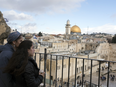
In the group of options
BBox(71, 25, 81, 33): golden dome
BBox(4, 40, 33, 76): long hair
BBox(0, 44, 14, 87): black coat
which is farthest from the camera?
BBox(71, 25, 81, 33): golden dome

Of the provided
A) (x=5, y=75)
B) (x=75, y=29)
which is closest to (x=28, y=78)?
(x=5, y=75)

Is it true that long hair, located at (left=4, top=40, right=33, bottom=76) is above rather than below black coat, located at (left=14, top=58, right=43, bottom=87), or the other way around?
above

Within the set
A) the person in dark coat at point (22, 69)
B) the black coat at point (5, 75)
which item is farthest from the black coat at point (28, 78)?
Result: the black coat at point (5, 75)

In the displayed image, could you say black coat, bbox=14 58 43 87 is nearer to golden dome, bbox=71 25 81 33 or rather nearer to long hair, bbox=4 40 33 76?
long hair, bbox=4 40 33 76

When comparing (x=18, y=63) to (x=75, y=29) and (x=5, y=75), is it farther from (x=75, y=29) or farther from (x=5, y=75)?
(x=75, y=29)

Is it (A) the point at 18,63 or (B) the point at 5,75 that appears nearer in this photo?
(A) the point at 18,63

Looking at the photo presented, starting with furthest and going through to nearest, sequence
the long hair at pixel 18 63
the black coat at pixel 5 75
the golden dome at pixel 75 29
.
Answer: the golden dome at pixel 75 29
the black coat at pixel 5 75
the long hair at pixel 18 63

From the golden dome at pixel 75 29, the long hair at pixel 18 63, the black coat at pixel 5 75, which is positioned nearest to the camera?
the long hair at pixel 18 63

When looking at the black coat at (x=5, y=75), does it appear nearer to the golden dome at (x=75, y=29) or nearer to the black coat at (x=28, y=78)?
the black coat at (x=28, y=78)

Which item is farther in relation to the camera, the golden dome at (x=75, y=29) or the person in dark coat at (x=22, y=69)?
the golden dome at (x=75, y=29)

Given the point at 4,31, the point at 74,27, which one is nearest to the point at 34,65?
the point at 4,31

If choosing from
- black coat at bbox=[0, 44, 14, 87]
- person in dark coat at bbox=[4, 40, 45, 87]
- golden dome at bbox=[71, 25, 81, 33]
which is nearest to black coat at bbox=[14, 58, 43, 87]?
person in dark coat at bbox=[4, 40, 45, 87]

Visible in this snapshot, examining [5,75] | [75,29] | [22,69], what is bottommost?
[5,75]

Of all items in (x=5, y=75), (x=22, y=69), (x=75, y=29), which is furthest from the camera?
(x=75, y=29)
